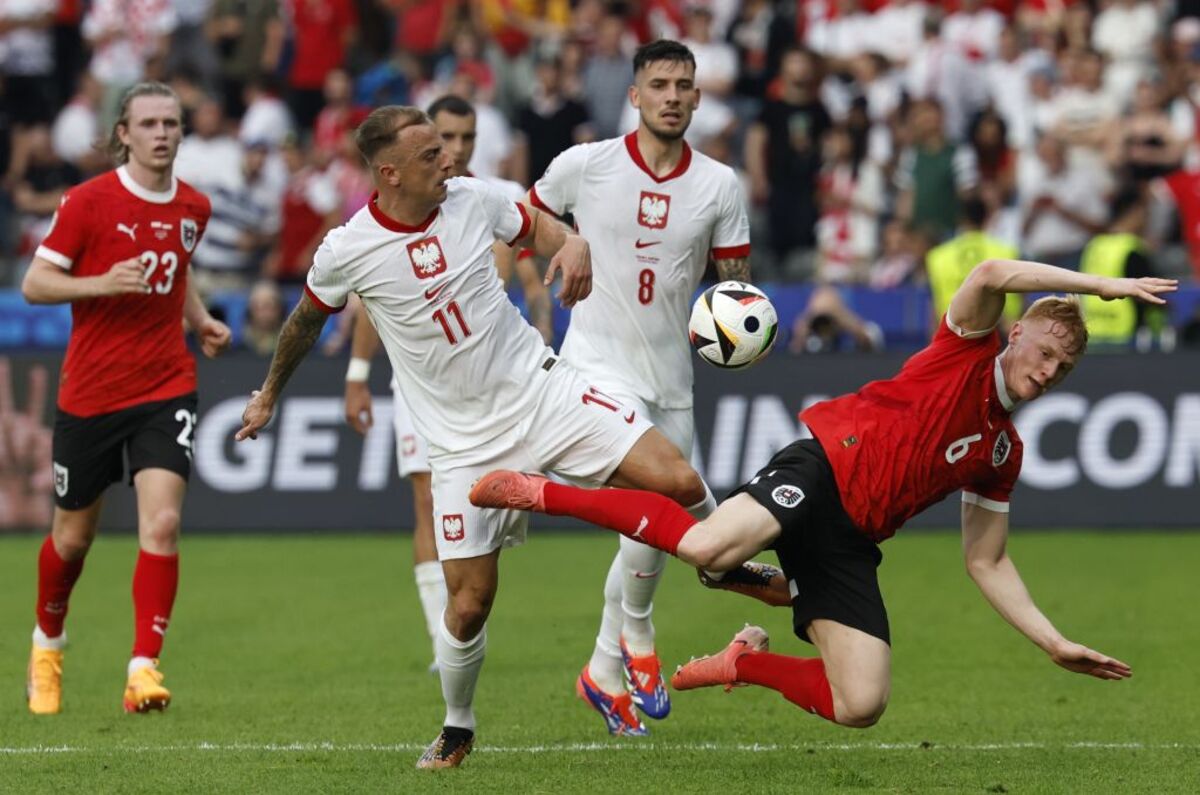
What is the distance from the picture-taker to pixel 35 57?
70.4ft

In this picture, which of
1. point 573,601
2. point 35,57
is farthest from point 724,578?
Result: point 35,57

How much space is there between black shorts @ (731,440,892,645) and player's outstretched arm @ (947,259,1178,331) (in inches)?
31.7

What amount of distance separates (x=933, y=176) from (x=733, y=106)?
2642mm

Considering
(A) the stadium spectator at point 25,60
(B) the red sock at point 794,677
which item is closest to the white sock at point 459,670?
(B) the red sock at point 794,677

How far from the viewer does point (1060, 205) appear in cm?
1866

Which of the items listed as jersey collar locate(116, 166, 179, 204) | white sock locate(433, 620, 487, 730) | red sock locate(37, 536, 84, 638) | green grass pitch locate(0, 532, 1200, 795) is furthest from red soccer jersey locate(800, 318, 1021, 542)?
red sock locate(37, 536, 84, 638)

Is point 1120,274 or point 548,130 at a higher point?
point 548,130

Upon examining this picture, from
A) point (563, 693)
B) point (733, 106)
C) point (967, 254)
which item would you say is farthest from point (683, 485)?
point (733, 106)

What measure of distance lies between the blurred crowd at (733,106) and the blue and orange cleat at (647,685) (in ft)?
30.1

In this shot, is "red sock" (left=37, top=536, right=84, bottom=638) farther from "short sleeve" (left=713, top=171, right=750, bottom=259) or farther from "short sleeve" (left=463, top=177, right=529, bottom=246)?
"short sleeve" (left=713, top=171, right=750, bottom=259)

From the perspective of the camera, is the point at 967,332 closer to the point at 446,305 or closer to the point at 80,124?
the point at 446,305

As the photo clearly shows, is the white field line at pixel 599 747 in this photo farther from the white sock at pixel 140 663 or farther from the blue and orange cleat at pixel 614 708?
the white sock at pixel 140 663

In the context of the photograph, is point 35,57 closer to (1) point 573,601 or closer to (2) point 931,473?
(1) point 573,601

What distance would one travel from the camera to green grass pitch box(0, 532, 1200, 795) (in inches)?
300
